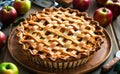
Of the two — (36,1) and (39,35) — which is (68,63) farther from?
(36,1)

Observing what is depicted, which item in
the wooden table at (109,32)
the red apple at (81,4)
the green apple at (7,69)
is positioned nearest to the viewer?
the green apple at (7,69)

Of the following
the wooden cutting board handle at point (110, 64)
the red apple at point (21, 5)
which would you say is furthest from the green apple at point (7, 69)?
the red apple at point (21, 5)

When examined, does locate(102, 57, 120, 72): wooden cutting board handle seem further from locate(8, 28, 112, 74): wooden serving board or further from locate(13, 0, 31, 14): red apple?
locate(13, 0, 31, 14): red apple

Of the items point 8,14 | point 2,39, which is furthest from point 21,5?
point 2,39

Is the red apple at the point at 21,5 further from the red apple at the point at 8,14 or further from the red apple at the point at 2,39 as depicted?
the red apple at the point at 2,39

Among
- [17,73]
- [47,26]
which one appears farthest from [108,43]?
[17,73]

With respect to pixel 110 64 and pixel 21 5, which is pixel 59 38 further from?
pixel 21 5
